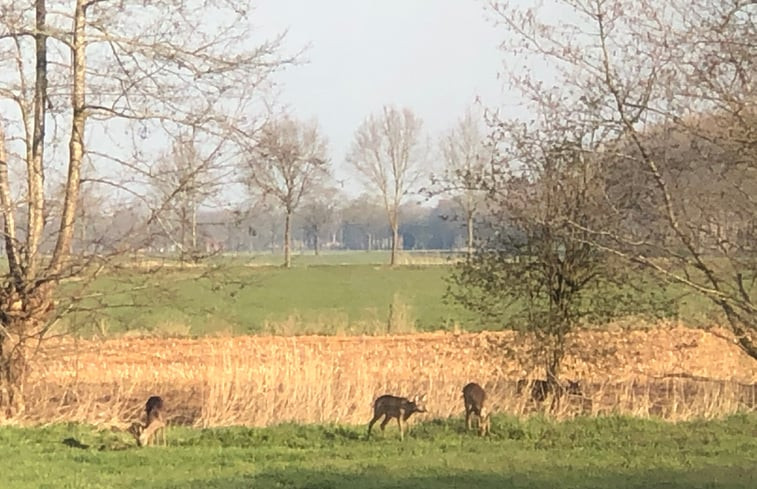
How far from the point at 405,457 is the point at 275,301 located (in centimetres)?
3456

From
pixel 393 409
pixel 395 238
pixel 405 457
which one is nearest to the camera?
pixel 405 457

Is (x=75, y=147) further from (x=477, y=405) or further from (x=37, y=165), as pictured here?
(x=477, y=405)

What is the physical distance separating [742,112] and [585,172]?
3.83 m

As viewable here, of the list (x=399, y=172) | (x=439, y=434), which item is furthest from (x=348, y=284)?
(x=439, y=434)

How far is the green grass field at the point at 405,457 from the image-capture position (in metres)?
9.17

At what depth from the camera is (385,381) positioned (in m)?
16.9

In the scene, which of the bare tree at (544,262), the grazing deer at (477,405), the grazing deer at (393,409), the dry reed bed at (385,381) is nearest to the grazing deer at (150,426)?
the dry reed bed at (385,381)

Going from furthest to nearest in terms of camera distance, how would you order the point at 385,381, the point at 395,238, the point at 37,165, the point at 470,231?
the point at 395,238 → the point at 385,381 → the point at 470,231 → the point at 37,165

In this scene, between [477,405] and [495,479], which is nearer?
[495,479]

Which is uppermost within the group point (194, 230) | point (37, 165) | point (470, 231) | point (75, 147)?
point (75, 147)

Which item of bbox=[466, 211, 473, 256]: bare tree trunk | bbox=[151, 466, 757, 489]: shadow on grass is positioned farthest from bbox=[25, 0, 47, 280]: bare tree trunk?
bbox=[466, 211, 473, 256]: bare tree trunk

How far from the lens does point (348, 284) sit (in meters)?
54.5

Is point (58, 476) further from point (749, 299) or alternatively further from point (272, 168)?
point (749, 299)

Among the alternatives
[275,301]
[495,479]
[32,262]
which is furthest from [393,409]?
[275,301]
